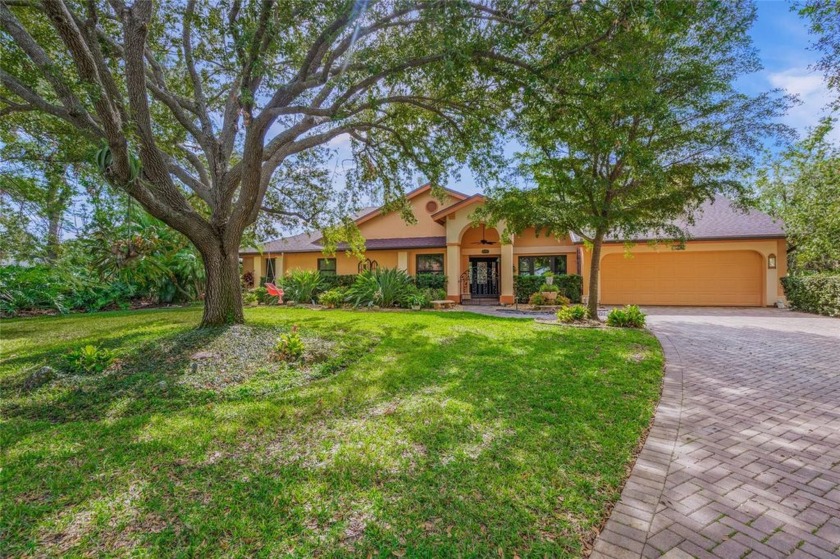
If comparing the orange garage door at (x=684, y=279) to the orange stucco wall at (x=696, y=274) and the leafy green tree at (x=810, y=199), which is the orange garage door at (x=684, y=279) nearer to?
the orange stucco wall at (x=696, y=274)

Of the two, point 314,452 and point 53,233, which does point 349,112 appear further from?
point 314,452

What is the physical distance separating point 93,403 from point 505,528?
512 centimetres

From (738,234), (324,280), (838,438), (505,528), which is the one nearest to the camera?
(505,528)

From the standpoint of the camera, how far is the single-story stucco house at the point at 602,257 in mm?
16719

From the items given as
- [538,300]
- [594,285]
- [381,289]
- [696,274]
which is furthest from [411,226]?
[696,274]

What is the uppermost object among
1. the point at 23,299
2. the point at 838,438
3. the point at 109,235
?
the point at 109,235

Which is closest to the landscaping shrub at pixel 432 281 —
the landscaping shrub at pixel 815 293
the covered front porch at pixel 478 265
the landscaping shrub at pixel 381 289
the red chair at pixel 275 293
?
the covered front porch at pixel 478 265

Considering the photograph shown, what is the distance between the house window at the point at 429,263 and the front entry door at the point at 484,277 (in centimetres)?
178

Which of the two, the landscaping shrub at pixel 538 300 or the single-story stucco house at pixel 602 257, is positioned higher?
the single-story stucco house at pixel 602 257

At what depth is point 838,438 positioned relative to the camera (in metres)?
3.90

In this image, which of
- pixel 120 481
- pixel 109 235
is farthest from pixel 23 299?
pixel 120 481

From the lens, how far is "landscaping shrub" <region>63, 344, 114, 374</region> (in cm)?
561

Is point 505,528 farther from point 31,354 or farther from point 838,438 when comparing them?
point 31,354

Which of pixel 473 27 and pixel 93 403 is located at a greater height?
pixel 473 27
